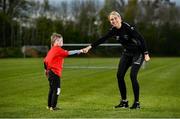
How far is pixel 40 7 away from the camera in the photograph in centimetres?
8656

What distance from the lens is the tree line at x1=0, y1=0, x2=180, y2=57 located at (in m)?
74.3

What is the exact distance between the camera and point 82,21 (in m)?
82.4

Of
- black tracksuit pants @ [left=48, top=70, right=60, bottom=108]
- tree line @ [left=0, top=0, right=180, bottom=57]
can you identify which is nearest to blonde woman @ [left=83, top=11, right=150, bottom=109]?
black tracksuit pants @ [left=48, top=70, right=60, bottom=108]

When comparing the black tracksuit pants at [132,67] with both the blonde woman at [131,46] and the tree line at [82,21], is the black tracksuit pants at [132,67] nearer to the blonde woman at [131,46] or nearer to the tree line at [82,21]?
the blonde woman at [131,46]

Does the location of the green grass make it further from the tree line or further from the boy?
the tree line

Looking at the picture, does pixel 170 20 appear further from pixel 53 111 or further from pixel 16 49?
pixel 53 111

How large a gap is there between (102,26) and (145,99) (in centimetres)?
6592

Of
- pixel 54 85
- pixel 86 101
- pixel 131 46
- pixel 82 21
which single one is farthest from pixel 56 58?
pixel 82 21

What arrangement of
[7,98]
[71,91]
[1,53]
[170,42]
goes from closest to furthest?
[7,98], [71,91], [1,53], [170,42]

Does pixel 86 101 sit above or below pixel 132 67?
below

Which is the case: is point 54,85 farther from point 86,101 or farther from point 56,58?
point 86,101

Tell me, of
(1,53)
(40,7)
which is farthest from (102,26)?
(1,53)

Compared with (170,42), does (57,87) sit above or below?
above

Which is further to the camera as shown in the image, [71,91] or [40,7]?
[40,7]
